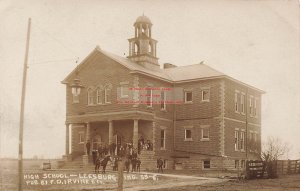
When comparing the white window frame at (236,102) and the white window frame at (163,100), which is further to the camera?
the white window frame at (236,102)

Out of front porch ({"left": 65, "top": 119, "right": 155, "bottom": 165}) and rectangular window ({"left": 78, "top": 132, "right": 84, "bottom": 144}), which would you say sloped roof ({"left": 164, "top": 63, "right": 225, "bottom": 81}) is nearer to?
front porch ({"left": 65, "top": 119, "right": 155, "bottom": 165})

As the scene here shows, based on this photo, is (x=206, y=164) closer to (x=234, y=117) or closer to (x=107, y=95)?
(x=234, y=117)

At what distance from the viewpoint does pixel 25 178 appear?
21.9m

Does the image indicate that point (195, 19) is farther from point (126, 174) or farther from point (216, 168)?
point (216, 168)

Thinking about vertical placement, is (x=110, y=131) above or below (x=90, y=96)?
below

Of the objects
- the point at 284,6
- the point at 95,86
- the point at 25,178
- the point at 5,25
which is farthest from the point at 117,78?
the point at 284,6

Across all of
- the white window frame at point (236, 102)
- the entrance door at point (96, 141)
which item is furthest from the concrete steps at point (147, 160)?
the white window frame at point (236, 102)

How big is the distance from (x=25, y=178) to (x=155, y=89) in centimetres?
1181

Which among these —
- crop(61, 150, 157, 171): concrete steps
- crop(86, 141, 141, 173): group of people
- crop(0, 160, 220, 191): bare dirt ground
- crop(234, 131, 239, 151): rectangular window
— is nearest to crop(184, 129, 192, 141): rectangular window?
crop(234, 131, 239, 151): rectangular window

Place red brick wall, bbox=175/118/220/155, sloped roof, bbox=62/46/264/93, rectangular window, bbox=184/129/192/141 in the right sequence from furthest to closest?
1. rectangular window, bbox=184/129/192/141
2. red brick wall, bbox=175/118/220/155
3. sloped roof, bbox=62/46/264/93

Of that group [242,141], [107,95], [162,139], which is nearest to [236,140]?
[242,141]

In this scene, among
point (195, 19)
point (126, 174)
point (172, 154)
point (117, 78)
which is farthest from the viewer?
point (172, 154)

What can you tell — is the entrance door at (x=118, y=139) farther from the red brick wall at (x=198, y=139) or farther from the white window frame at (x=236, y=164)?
the white window frame at (x=236, y=164)

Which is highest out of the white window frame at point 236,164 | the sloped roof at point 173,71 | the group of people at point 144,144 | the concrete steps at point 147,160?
the sloped roof at point 173,71
